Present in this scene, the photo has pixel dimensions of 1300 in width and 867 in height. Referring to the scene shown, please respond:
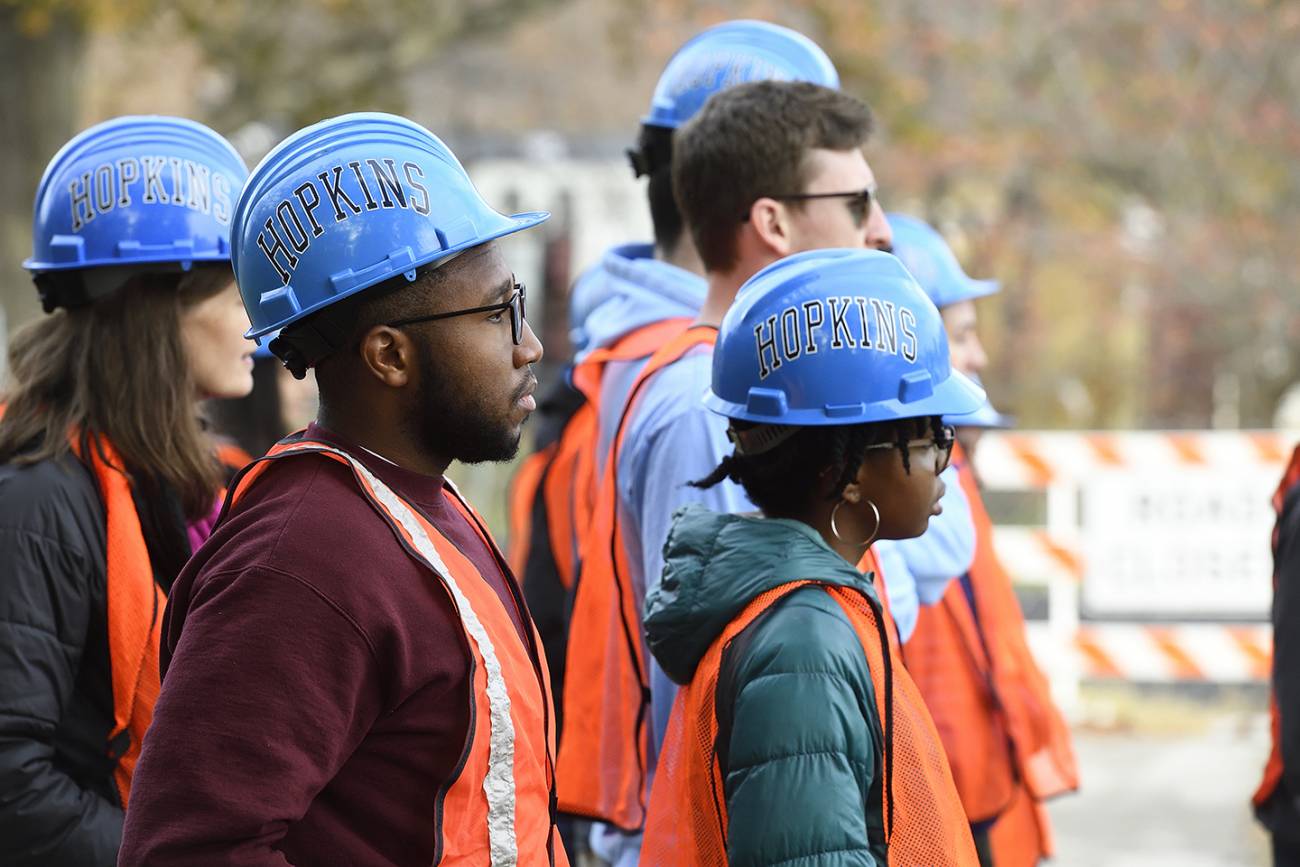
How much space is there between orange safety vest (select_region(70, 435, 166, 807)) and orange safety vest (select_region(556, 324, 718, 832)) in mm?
970

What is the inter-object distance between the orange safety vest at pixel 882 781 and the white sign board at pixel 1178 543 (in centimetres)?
778

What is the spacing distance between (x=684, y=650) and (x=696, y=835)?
0.29 m

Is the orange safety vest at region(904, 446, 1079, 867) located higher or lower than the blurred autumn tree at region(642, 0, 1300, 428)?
lower

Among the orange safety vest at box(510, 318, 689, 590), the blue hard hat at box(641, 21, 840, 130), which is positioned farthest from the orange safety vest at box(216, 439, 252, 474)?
the blue hard hat at box(641, 21, 840, 130)

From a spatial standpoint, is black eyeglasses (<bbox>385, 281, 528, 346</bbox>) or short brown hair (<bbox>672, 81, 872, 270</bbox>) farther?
short brown hair (<bbox>672, 81, 872, 270</bbox>)

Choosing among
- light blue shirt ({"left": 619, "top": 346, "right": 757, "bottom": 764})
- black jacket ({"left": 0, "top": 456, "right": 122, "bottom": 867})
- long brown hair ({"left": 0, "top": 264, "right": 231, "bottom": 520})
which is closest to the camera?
black jacket ({"left": 0, "top": 456, "right": 122, "bottom": 867})

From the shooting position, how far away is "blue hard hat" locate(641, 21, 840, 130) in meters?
4.35

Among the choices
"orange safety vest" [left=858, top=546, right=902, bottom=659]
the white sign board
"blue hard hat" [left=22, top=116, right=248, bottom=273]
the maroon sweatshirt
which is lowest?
the white sign board

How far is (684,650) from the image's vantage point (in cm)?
265

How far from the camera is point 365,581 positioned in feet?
6.98

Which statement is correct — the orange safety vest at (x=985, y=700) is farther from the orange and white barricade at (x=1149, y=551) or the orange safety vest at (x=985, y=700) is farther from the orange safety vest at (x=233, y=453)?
the orange and white barricade at (x=1149, y=551)

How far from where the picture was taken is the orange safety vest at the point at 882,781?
246 centimetres

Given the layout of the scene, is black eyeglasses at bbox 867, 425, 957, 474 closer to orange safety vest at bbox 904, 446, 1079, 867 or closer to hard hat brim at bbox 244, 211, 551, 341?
hard hat brim at bbox 244, 211, 551, 341

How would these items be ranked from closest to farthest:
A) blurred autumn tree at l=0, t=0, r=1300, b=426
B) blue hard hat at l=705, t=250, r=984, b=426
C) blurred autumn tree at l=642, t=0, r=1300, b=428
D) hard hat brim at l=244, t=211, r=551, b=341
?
hard hat brim at l=244, t=211, r=551, b=341
blue hard hat at l=705, t=250, r=984, b=426
blurred autumn tree at l=0, t=0, r=1300, b=426
blurred autumn tree at l=642, t=0, r=1300, b=428
